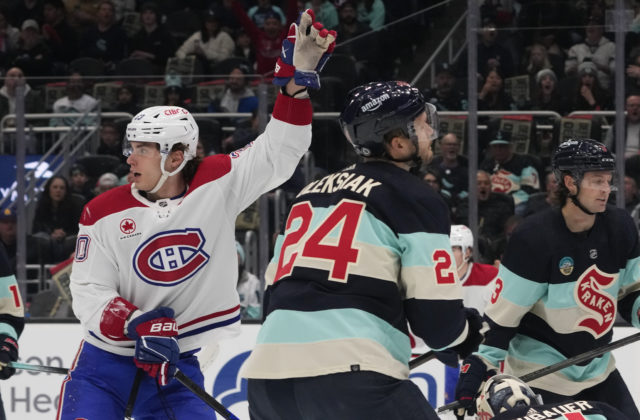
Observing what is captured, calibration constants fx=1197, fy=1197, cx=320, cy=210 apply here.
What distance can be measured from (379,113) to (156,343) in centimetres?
103

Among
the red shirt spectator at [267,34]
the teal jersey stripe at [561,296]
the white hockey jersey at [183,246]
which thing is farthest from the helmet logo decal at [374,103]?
the red shirt spectator at [267,34]

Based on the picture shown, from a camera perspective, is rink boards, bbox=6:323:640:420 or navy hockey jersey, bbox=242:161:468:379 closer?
navy hockey jersey, bbox=242:161:468:379

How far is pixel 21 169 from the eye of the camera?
6367 millimetres

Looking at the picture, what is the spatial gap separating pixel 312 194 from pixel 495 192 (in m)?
3.31

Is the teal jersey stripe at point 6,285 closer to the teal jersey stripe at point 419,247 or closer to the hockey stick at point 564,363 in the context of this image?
the hockey stick at point 564,363

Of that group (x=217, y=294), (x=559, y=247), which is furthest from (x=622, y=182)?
(x=217, y=294)

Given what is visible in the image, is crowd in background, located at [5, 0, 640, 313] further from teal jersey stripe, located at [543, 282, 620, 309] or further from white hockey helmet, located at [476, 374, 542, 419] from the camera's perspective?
white hockey helmet, located at [476, 374, 542, 419]

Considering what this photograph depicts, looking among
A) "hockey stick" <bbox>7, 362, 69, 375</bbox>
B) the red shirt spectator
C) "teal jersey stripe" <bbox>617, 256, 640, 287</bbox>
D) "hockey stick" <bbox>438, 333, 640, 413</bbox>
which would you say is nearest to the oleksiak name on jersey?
"hockey stick" <bbox>438, 333, 640, 413</bbox>

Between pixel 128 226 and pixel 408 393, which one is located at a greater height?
pixel 128 226

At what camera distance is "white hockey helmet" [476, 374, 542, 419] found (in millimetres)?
2656

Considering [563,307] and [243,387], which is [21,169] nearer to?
[243,387]

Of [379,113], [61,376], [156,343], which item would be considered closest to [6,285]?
[156,343]

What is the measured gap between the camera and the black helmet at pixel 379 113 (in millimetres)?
2713

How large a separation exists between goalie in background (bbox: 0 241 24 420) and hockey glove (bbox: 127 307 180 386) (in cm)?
55
